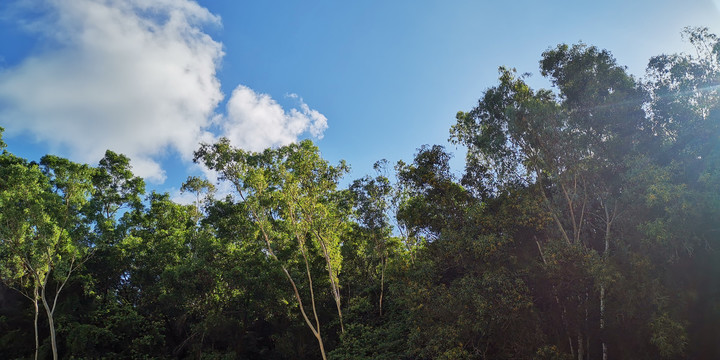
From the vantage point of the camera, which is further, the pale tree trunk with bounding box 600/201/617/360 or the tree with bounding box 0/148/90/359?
the tree with bounding box 0/148/90/359

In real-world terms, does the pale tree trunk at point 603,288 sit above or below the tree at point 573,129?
below

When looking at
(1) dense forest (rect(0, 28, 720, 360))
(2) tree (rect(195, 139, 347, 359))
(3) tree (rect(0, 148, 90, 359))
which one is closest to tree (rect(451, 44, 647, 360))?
(1) dense forest (rect(0, 28, 720, 360))

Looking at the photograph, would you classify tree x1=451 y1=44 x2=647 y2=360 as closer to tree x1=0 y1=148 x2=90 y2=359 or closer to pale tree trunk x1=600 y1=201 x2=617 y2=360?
pale tree trunk x1=600 y1=201 x2=617 y2=360

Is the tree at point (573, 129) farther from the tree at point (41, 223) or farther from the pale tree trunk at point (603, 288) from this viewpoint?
the tree at point (41, 223)

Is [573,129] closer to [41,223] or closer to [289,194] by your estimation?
[289,194]

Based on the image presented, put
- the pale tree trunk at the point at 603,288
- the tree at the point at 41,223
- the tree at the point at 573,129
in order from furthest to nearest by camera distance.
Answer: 1. the tree at the point at 41,223
2. the tree at the point at 573,129
3. the pale tree trunk at the point at 603,288

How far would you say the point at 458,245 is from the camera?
12.7m

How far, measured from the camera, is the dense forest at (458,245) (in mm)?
11375

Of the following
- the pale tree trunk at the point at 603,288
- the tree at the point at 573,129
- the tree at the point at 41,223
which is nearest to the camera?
the pale tree trunk at the point at 603,288

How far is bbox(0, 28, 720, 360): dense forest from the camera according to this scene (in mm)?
11375

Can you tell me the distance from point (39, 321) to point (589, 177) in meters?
29.1

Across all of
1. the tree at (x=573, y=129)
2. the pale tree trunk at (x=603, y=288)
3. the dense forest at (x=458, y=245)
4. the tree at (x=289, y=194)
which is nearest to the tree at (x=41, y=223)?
the dense forest at (x=458, y=245)

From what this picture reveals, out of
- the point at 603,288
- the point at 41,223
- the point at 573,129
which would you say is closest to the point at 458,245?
the point at 603,288

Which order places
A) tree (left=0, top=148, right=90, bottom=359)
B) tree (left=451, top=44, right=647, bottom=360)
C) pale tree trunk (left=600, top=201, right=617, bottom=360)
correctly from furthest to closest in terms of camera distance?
tree (left=0, top=148, right=90, bottom=359)
tree (left=451, top=44, right=647, bottom=360)
pale tree trunk (left=600, top=201, right=617, bottom=360)
